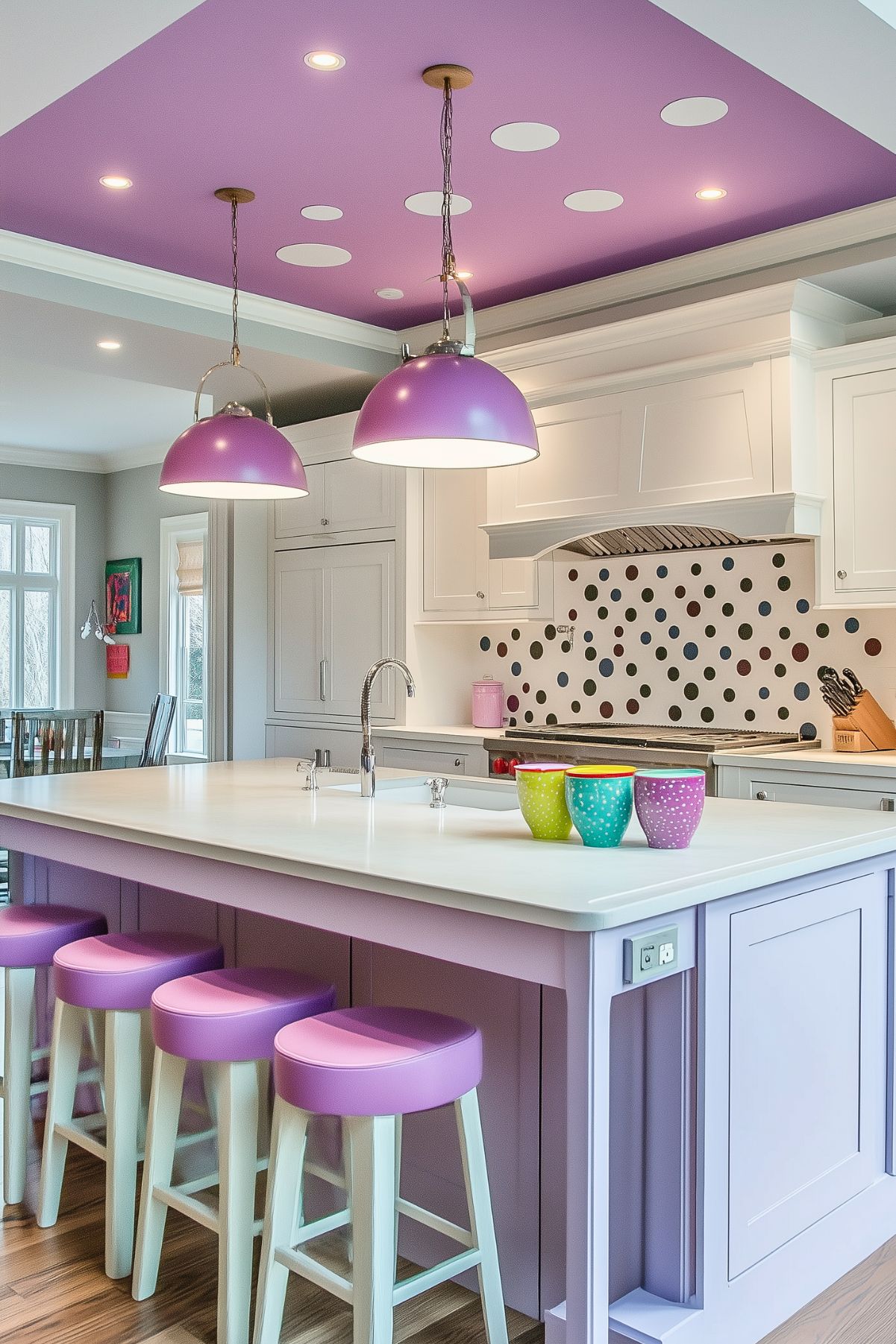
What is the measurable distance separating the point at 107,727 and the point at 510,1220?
724 centimetres

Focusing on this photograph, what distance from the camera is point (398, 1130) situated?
6.35 ft

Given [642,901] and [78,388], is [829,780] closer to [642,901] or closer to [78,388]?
[642,901]

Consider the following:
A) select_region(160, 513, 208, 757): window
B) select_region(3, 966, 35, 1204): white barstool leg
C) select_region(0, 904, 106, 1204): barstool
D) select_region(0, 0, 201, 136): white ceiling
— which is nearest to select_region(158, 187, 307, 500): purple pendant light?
select_region(0, 0, 201, 136): white ceiling

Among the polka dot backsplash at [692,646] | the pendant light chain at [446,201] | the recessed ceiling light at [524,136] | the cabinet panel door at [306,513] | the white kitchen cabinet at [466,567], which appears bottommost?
the polka dot backsplash at [692,646]

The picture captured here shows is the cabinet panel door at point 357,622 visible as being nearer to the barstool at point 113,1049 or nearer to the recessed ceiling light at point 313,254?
the recessed ceiling light at point 313,254

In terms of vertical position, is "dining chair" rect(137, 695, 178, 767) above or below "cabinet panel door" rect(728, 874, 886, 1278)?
above

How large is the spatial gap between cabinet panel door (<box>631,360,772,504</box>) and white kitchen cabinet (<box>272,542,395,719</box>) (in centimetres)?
131

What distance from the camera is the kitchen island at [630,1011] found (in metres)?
1.64

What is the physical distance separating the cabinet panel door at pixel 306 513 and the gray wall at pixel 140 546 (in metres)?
2.73

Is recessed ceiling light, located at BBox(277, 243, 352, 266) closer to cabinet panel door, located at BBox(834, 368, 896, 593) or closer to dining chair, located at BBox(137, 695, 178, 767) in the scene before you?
cabinet panel door, located at BBox(834, 368, 896, 593)

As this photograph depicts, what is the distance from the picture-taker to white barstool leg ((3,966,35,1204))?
256 cm

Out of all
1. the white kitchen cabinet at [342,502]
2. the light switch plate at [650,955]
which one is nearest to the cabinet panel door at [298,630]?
the white kitchen cabinet at [342,502]

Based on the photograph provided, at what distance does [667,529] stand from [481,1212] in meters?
2.94

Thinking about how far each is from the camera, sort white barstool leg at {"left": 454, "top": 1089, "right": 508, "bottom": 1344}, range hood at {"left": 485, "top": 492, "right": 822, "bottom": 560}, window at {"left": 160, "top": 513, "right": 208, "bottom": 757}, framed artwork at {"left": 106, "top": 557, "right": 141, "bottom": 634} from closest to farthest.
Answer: white barstool leg at {"left": 454, "top": 1089, "right": 508, "bottom": 1344}, range hood at {"left": 485, "top": 492, "right": 822, "bottom": 560}, window at {"left": 160, "top": 513, "right": 208, "bottom": 757}, framed artwork at {"left": 106, "top": 557, "right": 141, "bottom": 634}
